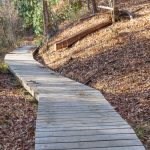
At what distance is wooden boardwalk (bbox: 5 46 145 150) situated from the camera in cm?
532

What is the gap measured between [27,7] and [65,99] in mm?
26330

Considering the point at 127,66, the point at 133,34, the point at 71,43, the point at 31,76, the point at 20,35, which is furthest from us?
the point at 20,35

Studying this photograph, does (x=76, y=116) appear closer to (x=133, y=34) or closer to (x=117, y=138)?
(x=117, y=138)

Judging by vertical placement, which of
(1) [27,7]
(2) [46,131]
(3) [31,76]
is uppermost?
(2) [46,131]

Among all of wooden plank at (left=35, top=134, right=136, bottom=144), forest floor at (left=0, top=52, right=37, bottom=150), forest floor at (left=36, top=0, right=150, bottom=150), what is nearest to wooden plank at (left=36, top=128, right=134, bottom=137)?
wooden plank at (left=35, top=134, right=136, bottom=144)

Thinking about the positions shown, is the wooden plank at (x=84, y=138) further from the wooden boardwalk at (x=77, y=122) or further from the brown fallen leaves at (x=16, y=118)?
the brown fallen leaves at (x=16, y=118)

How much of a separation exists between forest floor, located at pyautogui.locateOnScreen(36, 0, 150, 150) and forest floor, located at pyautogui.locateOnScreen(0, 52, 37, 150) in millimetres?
1812

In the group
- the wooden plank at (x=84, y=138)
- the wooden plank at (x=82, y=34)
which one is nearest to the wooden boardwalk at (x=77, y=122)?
the wooden plank at (x=84, y=138)

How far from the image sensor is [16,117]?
8.21m

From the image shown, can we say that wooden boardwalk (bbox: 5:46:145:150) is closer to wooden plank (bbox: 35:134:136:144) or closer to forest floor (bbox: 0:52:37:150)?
wooden plank (bbox: 35:134:136:144)

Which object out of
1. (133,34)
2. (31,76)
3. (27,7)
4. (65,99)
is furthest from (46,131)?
(27,7)

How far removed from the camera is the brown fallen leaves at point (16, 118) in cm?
659

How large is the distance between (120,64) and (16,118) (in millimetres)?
3838

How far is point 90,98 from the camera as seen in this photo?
27.9 feet
